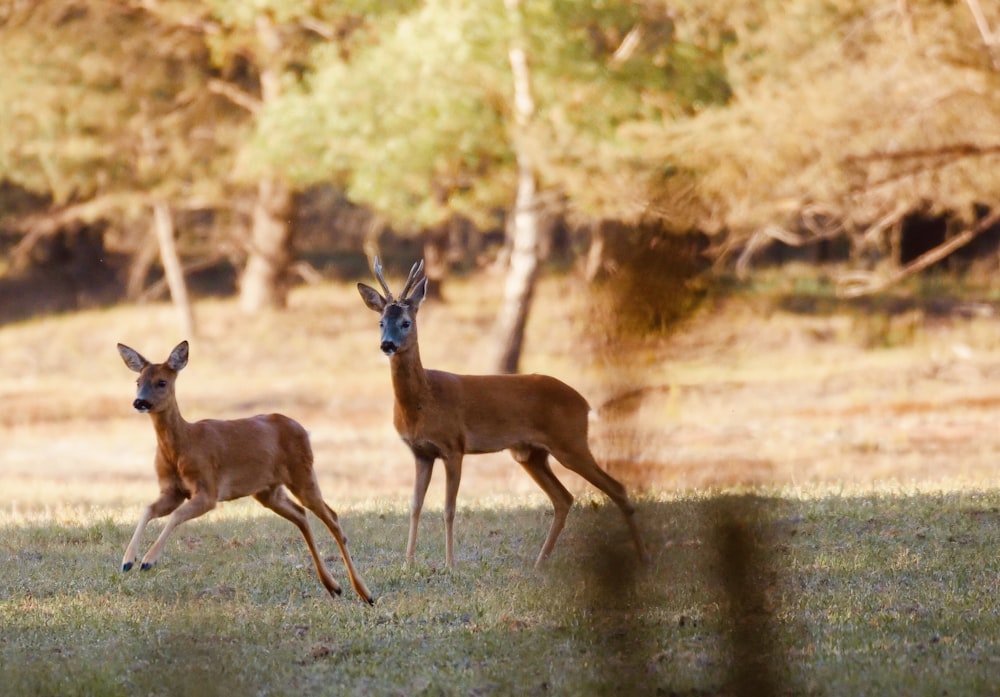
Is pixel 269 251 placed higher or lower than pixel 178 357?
lower

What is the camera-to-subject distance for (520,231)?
2447 centimetres

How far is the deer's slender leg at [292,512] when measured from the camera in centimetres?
818

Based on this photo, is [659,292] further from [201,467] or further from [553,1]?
[553,1]

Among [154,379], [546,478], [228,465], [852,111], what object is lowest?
[546,478]

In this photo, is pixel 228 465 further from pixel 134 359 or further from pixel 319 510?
pixel 134 359

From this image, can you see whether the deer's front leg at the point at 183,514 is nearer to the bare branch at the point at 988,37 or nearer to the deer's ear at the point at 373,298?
the deer's ear at the point at 373,298

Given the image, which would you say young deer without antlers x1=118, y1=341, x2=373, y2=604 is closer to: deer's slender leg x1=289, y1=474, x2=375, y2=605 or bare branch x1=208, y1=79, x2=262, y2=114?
deer's slender leg x1=289, y1=474, x2=375, y2=605

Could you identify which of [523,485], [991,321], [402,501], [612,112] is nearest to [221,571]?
[402,501]

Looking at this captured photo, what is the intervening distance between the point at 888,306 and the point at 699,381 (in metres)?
30.4

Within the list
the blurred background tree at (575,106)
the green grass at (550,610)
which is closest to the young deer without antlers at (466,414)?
the green grass at (550,610)

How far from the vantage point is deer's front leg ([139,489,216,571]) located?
298 inches

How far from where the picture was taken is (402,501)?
42.0ft

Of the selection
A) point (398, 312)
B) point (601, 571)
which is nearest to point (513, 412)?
point (398, 312)

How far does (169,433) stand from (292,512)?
824mm
